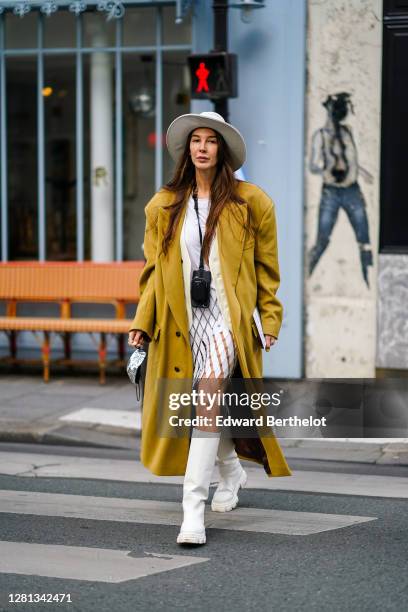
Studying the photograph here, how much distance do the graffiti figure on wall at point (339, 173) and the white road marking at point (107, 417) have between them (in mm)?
2459

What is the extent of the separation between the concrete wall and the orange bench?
1828 mm

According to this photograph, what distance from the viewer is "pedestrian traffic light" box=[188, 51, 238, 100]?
30.2 ft

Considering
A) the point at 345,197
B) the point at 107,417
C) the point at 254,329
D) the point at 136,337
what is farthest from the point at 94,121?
the point at 254,329

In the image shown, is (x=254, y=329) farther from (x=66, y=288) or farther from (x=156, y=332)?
(x=66, y=288)

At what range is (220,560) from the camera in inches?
201

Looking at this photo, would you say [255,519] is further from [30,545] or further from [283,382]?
[283,382]

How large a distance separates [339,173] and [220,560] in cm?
546

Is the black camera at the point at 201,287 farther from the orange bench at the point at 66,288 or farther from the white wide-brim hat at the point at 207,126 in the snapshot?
the orange bench at the point at 66,288

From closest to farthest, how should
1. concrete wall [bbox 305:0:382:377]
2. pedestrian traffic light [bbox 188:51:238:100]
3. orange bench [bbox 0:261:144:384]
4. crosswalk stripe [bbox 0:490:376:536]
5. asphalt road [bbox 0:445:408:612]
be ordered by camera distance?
asphalt road [bbox 0:445:408:612] < crosswalk stripe [bbox 0:490:376:536] < pedestrian traffic light [bbox 188:51:238:100] < concrete wall [bbox 305:0:382:377] < orange bench [bbox 0:261:144:384]

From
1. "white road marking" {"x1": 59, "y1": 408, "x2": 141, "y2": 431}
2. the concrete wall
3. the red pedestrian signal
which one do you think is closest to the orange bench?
"white road marking" {"x1": 59, "y1": 408, "x2": 141, "y2": 431}

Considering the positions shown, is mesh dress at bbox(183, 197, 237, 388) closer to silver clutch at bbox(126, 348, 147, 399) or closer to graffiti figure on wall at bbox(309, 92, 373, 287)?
silver clutch at bbox(126, 348, 147, 399)

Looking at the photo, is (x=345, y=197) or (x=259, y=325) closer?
(x=259, y=325)

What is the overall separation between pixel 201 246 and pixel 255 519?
1458 mm

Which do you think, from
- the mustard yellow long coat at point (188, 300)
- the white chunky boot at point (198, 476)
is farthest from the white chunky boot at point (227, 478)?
the white chunky boot at point (198, 476)
